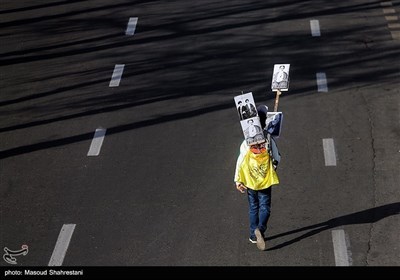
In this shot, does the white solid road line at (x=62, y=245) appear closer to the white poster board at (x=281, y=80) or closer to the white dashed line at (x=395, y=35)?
the white poster board at (x=281, y=80)

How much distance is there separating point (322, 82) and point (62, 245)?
6.46 metres

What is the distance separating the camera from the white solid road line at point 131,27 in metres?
19.8

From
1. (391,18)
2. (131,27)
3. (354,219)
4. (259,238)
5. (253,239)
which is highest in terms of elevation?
(259,238)

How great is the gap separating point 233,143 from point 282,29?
194 inches

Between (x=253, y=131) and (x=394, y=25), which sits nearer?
(x=253, y=131)

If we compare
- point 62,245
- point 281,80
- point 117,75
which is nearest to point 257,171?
point 281,80

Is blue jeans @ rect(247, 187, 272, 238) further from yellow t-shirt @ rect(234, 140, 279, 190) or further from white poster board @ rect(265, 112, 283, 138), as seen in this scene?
white poster board @ rect(265, 112, 283, 138)

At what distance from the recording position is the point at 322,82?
17.0 meters

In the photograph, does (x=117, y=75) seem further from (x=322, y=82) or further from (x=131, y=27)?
(x=322, y=82)

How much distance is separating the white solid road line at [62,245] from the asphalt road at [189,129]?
80 millimetres

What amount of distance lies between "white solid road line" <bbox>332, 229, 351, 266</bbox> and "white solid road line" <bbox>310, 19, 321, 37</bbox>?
7225 millimetres

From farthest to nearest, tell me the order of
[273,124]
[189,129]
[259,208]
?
1. [189,129]
2. [259,208]
3. [273,124]

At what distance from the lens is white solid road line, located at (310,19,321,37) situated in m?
18.9
